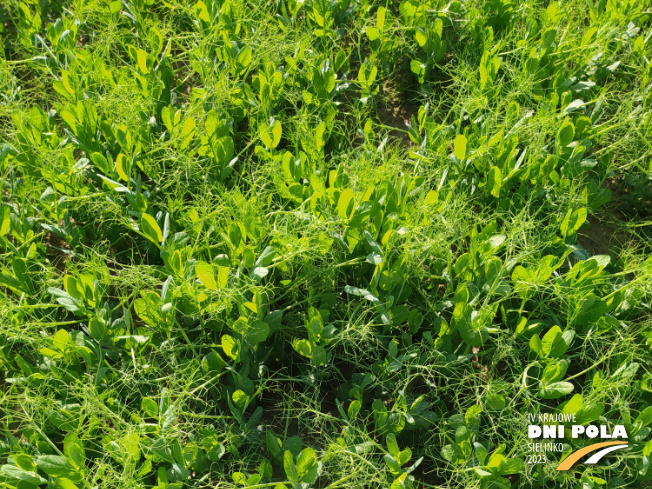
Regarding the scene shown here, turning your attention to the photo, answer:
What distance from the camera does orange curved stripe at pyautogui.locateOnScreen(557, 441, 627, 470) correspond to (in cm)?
173

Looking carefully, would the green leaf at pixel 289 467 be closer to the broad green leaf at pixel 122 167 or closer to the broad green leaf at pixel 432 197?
the broad green leaf at pixel 432 197

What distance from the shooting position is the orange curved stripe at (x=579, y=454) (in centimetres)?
173

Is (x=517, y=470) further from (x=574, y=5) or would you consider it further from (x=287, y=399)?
(x=574, y=5)

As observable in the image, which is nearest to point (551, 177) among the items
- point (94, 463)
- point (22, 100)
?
point (94, 463)

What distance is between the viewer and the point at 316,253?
1.98m

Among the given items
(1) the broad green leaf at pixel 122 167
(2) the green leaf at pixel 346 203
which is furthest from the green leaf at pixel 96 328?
(2) the green leaf at pixel 346 203

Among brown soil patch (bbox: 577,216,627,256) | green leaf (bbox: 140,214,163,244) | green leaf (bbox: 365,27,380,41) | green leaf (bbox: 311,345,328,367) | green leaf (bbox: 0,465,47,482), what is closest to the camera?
green leaf (bbox: 0,465,47,482)

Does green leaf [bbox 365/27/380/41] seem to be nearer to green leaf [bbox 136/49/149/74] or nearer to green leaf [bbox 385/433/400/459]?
green leaf [bbox 136/49/149/74]

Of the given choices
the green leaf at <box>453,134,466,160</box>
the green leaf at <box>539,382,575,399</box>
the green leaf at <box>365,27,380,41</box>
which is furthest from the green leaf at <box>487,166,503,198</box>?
the green leaf at <box>365,27,380,41</box>

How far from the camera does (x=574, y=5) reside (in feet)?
9.62

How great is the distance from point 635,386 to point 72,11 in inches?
114

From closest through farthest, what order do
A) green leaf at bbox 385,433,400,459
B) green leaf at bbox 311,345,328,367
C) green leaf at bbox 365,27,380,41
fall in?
green leaf at bbox 385,433,400,459 → green leaf at bbox 311,345,328,367 → green leaf at bbox 365,27,380,41

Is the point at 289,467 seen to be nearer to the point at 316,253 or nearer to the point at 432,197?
the point at 316,253

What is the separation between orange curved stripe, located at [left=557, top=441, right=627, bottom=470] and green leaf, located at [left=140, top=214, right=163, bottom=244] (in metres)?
1.46
